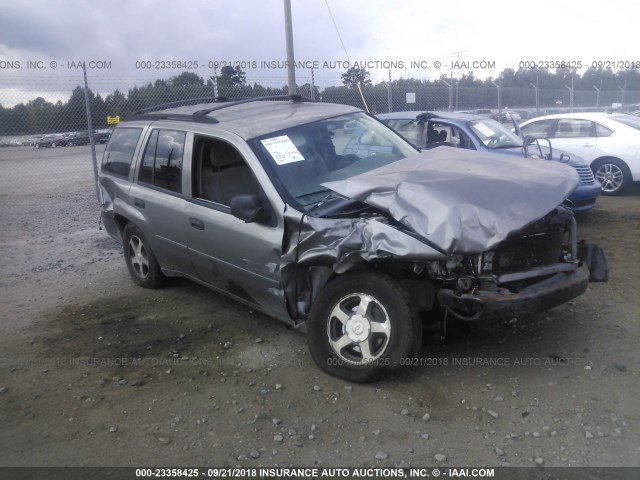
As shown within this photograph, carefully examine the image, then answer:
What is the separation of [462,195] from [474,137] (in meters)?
4.93

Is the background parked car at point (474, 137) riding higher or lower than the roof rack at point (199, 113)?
lower

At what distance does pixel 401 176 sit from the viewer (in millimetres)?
3971

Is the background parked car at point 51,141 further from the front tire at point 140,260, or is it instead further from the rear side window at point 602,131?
the rear side window at point 602,131

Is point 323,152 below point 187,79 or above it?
below

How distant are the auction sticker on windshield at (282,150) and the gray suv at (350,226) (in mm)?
12

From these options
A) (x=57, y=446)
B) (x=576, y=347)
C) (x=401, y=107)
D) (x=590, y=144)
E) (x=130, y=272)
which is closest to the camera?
(x=57, y=446)

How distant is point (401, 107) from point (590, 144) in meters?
6.36

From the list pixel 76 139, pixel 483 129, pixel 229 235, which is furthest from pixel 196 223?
pixel 76 139

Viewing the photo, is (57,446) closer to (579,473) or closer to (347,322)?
(347,322)

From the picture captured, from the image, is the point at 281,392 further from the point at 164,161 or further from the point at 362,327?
the point at 164,161

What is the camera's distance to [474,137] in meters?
8.29

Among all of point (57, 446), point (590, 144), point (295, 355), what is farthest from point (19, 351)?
point (590, 144)

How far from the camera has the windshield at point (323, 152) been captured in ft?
14.3

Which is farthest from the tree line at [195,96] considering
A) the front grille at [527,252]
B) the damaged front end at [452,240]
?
the front grille at [527,252]
